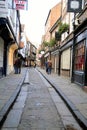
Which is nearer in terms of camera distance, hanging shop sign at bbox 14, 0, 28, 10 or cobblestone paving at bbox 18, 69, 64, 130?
cobblestone paving at bbox 18, 69, 64, 130

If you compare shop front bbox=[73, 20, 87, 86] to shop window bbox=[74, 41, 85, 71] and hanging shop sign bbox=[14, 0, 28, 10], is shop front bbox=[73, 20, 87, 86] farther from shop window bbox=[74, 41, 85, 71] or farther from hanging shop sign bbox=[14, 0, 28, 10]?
hanging shop sign bbox=[14, 0, 28, 10]

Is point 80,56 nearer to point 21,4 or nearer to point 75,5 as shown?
point 75,5

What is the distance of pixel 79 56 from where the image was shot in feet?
64.2

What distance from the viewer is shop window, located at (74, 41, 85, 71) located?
18141 mm

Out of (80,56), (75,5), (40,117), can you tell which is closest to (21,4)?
(75,5)

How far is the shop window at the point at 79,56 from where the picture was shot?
18141 mm

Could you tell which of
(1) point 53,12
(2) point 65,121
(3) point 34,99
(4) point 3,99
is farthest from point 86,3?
(1) point 53,12

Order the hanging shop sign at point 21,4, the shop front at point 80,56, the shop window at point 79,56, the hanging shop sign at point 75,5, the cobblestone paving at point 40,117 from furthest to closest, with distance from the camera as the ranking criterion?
the hanging shop sign at point 75,5
the shop window at point 79,56
the hanging shop sign at point 21,4
the shop front at point 80,56
the cobblestone paving at point 40,117

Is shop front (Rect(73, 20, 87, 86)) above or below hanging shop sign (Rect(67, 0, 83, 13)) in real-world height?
below

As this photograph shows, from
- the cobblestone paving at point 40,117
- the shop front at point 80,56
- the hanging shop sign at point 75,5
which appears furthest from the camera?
the hanging shop sign at point 75,5

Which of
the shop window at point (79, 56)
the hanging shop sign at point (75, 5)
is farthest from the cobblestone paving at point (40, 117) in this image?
the hanging shop sign at point (75, 5)

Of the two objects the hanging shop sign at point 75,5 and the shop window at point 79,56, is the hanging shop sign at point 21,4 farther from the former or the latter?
the shop window at point 79,56

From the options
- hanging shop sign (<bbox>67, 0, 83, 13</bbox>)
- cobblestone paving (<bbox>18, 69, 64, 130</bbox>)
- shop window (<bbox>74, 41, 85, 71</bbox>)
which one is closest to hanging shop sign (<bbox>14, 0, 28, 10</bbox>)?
hanging shop sign (<bbox>67, 0, 83, 13</bbox>)

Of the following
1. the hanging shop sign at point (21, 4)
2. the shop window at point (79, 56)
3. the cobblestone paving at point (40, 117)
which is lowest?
the cobblestone paving at point (40, 117)
